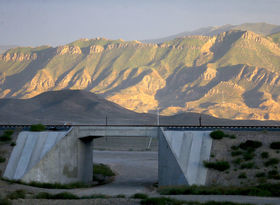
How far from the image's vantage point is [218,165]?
41594 mm

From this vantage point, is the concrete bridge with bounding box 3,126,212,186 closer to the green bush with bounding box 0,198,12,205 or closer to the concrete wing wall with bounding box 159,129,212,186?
the concrete wing wall with bounding box 159,129,212,186

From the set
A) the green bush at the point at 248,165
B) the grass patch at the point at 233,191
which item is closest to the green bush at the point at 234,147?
the green bush at the point at 248,165

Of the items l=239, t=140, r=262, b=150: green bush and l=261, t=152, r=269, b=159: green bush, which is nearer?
l=261, t=152, r=269, b=159: green bush

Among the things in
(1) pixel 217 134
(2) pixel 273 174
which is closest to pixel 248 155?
(2) pixel 273 174

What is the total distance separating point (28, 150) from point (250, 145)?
19908 mm

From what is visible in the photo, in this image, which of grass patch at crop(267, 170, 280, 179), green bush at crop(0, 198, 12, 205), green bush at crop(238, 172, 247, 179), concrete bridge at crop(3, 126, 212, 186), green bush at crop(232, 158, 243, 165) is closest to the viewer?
green bush at crop(0, 198, 12, 205)

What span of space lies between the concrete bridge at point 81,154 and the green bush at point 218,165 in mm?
516

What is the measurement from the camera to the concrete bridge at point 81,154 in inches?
1708

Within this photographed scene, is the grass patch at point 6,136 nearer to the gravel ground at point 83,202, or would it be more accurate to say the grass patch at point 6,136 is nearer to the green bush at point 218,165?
the green bush at point 218,165

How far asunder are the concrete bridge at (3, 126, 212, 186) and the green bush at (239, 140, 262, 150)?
274cm

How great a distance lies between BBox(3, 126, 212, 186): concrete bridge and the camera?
43375 millimetres

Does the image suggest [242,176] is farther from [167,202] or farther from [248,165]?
[167,202]

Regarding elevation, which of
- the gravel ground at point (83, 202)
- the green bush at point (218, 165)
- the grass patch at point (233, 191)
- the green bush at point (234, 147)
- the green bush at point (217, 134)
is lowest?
the gravel ground at point (83, 202)

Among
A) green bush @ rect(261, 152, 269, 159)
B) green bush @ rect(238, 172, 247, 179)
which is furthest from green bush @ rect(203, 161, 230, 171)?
green bush @ rect(261, 152, 269, 159)
